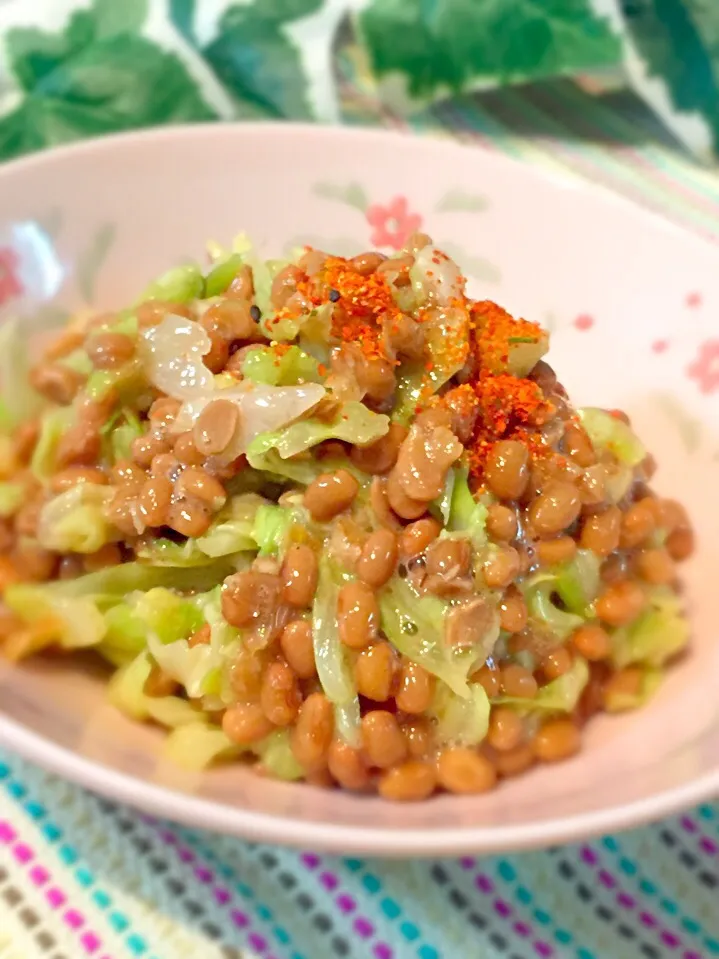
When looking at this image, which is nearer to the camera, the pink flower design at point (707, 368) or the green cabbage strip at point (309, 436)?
the green cabbage strip at point (309, 436)

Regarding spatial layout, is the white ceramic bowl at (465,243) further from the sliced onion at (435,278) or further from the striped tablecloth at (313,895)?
the sliced onion at (435,278)

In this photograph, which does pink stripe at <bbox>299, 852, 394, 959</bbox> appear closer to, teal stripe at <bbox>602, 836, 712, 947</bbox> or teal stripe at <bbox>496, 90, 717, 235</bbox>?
teal stripe at <bbox>602, 836, 712, 947</bbox>

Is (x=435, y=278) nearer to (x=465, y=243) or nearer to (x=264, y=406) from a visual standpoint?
(x=264, y=406)

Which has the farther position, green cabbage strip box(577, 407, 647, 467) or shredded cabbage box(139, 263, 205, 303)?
shredded cabbage box(139, 263, 205, 303)

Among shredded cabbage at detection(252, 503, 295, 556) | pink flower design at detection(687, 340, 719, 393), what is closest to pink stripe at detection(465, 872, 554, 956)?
shredded cabbage at detection(252, 503, 295, 556)

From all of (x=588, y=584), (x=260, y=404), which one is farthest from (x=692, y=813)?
(x=260, y=404)

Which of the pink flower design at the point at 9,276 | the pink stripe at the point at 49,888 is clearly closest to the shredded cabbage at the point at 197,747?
the pink stripe at the point at 49,888
